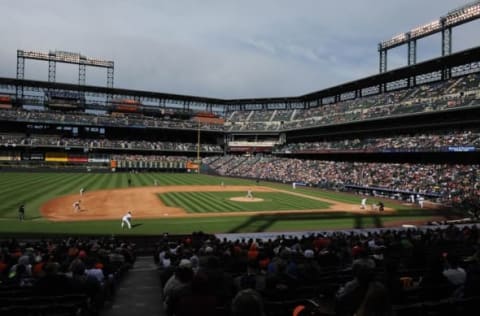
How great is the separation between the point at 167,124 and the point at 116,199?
56606 mm

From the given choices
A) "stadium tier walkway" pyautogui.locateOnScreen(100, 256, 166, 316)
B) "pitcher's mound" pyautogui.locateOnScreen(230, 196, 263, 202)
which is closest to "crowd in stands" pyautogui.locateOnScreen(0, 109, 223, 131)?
"pitcher's mound" pyautogui.locateOnScreen(230, 196, 263, 202)

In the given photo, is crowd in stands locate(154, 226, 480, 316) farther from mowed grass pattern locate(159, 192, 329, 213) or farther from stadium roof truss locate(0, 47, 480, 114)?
stadium roof truss locate(0, 47, 480, 114)

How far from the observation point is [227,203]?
121 ft

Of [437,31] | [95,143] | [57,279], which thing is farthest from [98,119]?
[57,279]

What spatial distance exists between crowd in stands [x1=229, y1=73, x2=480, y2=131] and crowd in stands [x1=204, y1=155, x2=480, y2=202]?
26.2 feet

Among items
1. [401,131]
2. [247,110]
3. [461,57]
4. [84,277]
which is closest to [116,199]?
[84,277]

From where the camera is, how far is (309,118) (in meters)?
83.7

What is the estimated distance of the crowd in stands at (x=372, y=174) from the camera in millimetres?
41750

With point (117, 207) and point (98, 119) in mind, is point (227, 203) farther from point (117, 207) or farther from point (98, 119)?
point (98, 119)

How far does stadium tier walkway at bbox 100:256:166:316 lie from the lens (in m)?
8.23

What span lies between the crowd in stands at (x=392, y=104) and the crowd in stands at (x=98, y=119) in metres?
18.5

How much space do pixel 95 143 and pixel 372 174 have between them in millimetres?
61231

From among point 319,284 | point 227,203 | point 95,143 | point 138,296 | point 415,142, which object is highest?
point 95,143

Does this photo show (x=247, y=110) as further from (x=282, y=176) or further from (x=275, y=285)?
(x=275, y=285)
